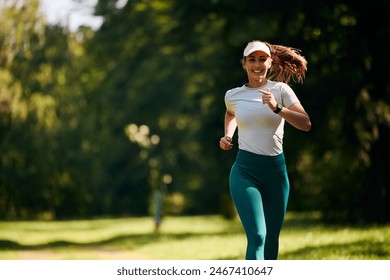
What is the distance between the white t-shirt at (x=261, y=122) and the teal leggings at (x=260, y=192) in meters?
0.07

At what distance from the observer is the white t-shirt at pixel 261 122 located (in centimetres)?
580

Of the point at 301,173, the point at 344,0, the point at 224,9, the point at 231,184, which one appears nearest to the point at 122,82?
the point at 301,173

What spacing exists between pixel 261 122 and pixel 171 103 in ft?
89.0

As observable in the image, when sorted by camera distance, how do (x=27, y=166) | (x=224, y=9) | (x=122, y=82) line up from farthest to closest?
1. (x=122, y=82)
2. (x=27, y=166)
3. (x=224, y=9)

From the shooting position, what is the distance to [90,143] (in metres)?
34.2

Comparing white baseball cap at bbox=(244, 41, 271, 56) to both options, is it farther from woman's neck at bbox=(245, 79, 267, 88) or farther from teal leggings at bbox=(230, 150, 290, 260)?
teal leggings at bbox=(230, 150, 290, 260)

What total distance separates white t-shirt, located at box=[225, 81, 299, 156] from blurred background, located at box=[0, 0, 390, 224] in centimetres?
713

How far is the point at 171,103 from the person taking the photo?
32.8 m

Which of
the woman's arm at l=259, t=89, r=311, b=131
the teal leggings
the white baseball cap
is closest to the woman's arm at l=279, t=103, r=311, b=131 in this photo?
the woman's arm at l=259, t=89, r=311, b=131

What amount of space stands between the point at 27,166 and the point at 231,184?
754 inches

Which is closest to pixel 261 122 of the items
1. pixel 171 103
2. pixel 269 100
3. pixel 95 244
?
pixel 269 100

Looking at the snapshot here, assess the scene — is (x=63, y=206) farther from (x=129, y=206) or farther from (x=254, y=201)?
(x=254, y=201)

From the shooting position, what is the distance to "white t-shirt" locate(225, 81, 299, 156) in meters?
5.80

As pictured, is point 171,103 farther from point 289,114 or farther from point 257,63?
point 289,114
